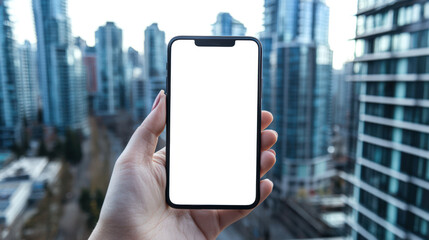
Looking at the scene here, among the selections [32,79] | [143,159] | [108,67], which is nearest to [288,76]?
[108,67]

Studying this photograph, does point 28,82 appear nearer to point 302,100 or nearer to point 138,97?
point 138,97

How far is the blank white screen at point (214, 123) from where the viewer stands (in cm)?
60

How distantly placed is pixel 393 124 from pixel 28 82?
3.87 metres

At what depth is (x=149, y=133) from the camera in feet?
1.76

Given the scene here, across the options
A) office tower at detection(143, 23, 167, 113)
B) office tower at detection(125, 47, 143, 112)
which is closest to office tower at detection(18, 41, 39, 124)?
office tower at detection(125, 47, 143, 112)

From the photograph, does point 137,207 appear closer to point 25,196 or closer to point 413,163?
point 25,196

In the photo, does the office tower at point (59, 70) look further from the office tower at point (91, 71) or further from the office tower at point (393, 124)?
the office tower at point (393, 124)

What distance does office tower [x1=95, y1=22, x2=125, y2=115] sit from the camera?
1.80 metres

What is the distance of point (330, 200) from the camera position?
4.60m

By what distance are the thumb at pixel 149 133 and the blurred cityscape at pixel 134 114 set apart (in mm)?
449

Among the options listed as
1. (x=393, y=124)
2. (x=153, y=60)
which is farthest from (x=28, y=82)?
(x=393, y=124)

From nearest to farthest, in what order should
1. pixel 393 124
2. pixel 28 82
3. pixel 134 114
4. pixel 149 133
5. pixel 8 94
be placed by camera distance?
pixel 149 133 < pixel 134 114 < pixel 8 94 < pixel 28 82 < pixel 393 124

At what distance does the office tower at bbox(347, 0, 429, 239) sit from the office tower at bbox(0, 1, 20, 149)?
8.60 ft

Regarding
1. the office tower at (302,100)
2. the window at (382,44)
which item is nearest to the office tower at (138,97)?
the office tower at (302,100)
